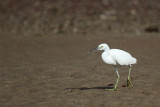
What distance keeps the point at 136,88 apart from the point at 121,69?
3316 millimetres

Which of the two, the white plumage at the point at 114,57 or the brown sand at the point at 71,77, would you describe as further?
the white plumage at the point at 114,57

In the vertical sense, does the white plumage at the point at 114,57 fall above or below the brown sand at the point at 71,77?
above

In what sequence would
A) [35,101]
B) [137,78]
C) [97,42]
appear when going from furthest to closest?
[97,42] < [137,78] < [35,101]

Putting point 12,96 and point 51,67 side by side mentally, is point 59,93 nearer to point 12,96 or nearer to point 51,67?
point 12,96

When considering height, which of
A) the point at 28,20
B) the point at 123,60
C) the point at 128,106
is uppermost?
the point at 28,20

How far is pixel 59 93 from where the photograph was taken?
33.9 ft

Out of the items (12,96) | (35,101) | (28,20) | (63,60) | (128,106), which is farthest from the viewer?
(28,20)

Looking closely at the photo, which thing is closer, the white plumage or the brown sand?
the brown sand

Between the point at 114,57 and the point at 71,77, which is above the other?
the point at 114,57

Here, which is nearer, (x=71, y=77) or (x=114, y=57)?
(x=114, y=57)

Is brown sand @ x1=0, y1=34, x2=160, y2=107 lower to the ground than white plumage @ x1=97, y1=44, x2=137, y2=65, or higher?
lower

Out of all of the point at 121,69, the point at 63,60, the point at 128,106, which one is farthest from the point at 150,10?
the point at 128,106

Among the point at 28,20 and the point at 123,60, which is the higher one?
the point at 28,20

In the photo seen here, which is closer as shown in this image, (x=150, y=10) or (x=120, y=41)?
(x=120, y=41)
